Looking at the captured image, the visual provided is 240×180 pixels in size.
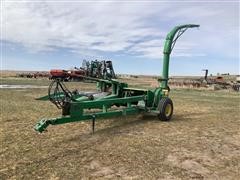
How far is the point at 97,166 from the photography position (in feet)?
19.4

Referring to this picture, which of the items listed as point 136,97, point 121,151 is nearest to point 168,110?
point 136,97

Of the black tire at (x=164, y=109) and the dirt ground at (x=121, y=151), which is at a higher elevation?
the black tire at (x=164, y=109)

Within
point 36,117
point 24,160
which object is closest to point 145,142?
point 24,160

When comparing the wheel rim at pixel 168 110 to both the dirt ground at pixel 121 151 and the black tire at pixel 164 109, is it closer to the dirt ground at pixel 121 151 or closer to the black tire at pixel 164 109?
the black tire at pixel 164 109

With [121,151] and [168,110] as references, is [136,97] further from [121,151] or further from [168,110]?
[121,151]

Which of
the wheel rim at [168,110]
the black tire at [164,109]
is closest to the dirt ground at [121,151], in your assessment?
the black tire at [164,109]

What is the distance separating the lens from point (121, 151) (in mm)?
6887

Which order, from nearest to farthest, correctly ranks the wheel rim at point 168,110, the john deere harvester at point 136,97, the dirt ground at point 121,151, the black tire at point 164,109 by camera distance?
the dirt ground at point 121,151 → the john deere harvester at point 136,97 → the black tire at point 164,109 → the wheel rim at point 168,110

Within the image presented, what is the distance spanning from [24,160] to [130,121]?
5160 mm

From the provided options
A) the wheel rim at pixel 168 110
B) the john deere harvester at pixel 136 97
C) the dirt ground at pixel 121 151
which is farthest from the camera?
the wheel rim at pixel 168 110

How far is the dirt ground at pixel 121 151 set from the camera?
562 centimetres

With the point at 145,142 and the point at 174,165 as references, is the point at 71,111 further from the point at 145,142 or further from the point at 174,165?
the point at 174,165

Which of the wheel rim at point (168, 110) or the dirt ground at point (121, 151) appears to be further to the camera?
the wheel rim at point (168, 110)

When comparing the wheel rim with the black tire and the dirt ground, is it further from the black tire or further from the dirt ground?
the dirt ground
